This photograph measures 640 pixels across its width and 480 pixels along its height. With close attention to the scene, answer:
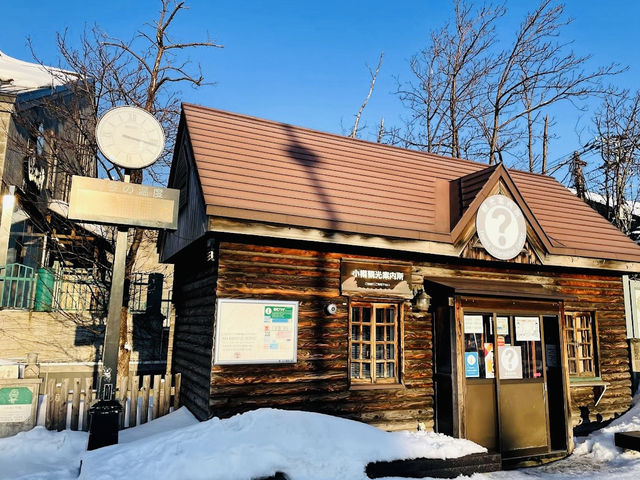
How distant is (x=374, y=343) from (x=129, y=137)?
18.5 ft

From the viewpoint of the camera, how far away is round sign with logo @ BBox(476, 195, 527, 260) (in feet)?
31.4

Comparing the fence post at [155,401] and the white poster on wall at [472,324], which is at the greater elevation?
the white poster on wall at [472,324]

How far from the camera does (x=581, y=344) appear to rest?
36.6 ft

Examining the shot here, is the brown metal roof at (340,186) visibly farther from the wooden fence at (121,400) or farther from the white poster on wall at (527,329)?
the wooden fence at (121,400)

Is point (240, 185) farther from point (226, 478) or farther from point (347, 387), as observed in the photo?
point (226, 478)

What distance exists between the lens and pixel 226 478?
5.38m

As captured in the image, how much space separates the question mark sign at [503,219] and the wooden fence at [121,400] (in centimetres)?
721

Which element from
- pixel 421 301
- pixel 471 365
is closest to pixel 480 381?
pixel 471 365

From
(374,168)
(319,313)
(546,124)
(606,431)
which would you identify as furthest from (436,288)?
(546,124)

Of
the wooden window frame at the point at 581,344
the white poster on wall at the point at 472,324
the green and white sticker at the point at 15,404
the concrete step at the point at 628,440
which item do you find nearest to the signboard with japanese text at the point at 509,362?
the white poster on wall at the point at 472,324

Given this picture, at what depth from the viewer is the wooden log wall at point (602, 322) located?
1064 centimetres

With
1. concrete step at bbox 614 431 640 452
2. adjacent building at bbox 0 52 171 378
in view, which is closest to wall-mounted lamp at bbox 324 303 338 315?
concrete step at bbox 614 431 640 452

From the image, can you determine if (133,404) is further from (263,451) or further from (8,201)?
(8,201)

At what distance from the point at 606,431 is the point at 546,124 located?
22342mm
